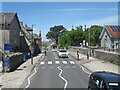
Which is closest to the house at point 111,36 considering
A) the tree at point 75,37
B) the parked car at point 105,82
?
the tree at point 75,37

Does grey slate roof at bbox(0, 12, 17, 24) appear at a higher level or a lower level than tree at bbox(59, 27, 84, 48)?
higher

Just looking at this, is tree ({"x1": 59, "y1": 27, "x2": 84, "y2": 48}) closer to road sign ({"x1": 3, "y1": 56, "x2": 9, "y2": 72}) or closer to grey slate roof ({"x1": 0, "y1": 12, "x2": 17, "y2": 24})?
grey slate roof ({"x1": 0, "y1": 12, "x2": 17, "y2": 24})

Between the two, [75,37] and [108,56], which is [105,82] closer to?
[108,56]

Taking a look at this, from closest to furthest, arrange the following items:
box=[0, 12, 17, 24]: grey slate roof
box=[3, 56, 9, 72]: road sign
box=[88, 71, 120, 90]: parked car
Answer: box=[88, 71, 120, 90]: parked car → box=[3, 56, 9, 72]: road sign → box=[0, 12, 17, 24]: grey slate roof

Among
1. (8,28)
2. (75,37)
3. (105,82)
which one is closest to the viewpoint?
(105,82)

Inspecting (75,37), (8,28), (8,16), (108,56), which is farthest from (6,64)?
(75,37)

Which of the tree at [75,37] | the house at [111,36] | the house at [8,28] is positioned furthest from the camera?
the tree at [75,37]

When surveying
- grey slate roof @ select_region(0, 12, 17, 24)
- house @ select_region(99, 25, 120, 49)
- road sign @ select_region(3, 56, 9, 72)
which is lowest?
road sign @ select_region(3, 56, 9, 72)

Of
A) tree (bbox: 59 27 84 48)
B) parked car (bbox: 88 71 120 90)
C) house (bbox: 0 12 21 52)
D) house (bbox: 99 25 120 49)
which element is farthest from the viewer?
tree (bbox: 59 27 84 48)

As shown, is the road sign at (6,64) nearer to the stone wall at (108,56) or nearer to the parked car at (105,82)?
the stone wall at (108,56)

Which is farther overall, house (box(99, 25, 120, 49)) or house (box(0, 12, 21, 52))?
house (box(99, 25, 120, 49))

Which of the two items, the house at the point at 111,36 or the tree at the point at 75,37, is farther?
the tree at the point at 75,37

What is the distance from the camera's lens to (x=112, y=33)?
2921 inches

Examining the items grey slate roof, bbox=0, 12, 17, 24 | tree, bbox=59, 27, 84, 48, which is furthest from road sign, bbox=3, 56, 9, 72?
tree, bbox=59, 27, 84, 48
